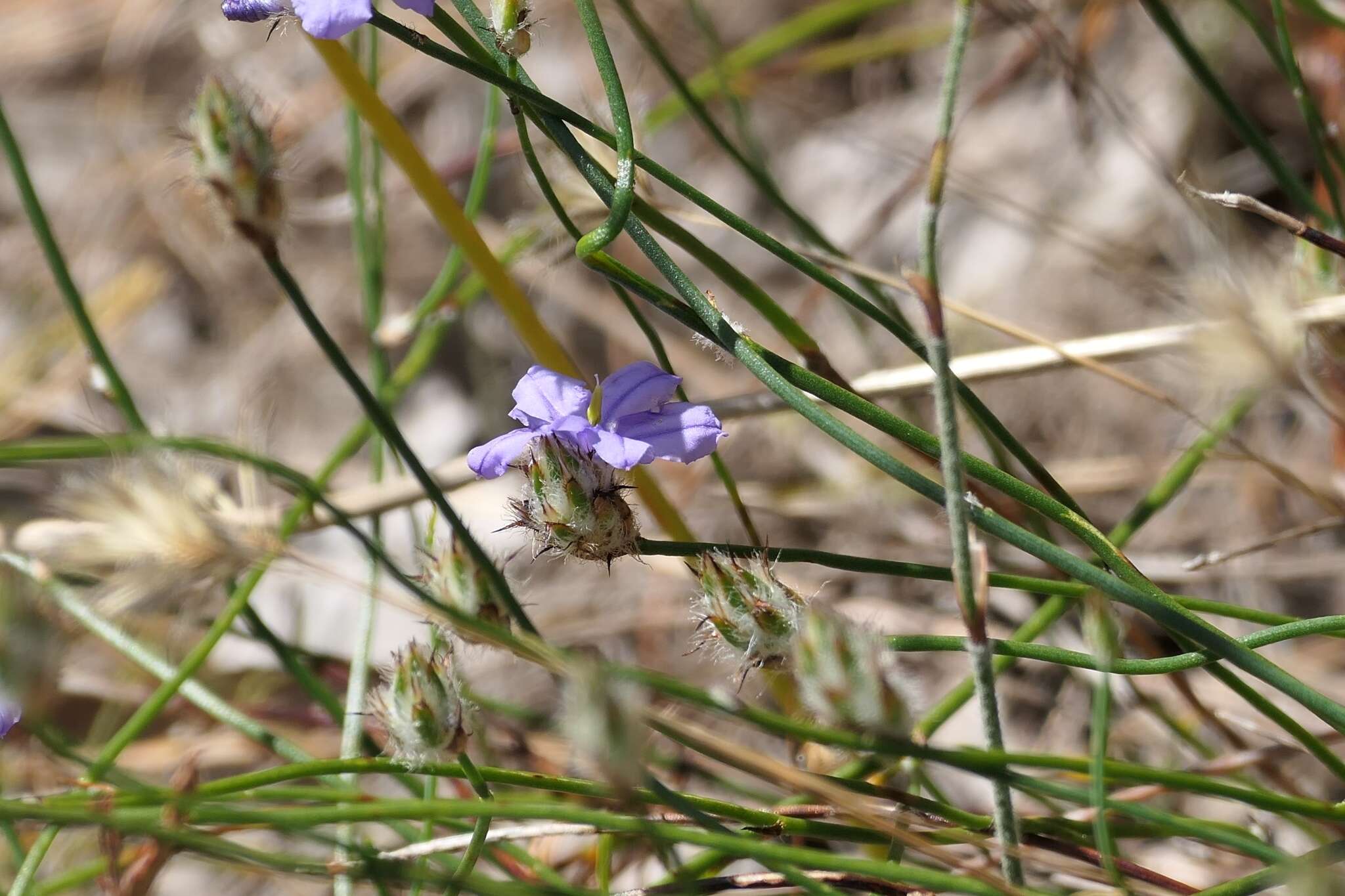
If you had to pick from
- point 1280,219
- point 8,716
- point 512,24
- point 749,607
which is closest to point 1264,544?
point 1280,219

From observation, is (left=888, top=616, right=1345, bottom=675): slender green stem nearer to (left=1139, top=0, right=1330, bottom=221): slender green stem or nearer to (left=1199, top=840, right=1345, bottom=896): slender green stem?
(left=1199, top=840, right=1345, bottom=896): slender green stem

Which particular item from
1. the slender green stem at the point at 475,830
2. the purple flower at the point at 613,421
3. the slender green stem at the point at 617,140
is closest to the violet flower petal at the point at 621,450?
the purple flower at the point at 613,421

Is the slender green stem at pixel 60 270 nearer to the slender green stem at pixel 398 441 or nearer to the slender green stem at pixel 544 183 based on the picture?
the slender green stem at pixel 398 441

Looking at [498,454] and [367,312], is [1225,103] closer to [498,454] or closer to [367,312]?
[498,454]

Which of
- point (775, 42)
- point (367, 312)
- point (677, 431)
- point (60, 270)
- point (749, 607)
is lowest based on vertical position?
point (749, 607)

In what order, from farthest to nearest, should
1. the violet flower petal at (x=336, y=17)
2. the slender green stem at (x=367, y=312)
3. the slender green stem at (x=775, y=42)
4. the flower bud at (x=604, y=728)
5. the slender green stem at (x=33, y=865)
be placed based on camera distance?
the slender green stem at (x=775, y=42) < the slender green stem at (x=367, y=312) < the slender green stem at (x=33, y=865) < the violet flower petal at (x=336, y=17) < the flower bud at (x=604, y=728)

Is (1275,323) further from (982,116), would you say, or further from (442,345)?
(442,345)
